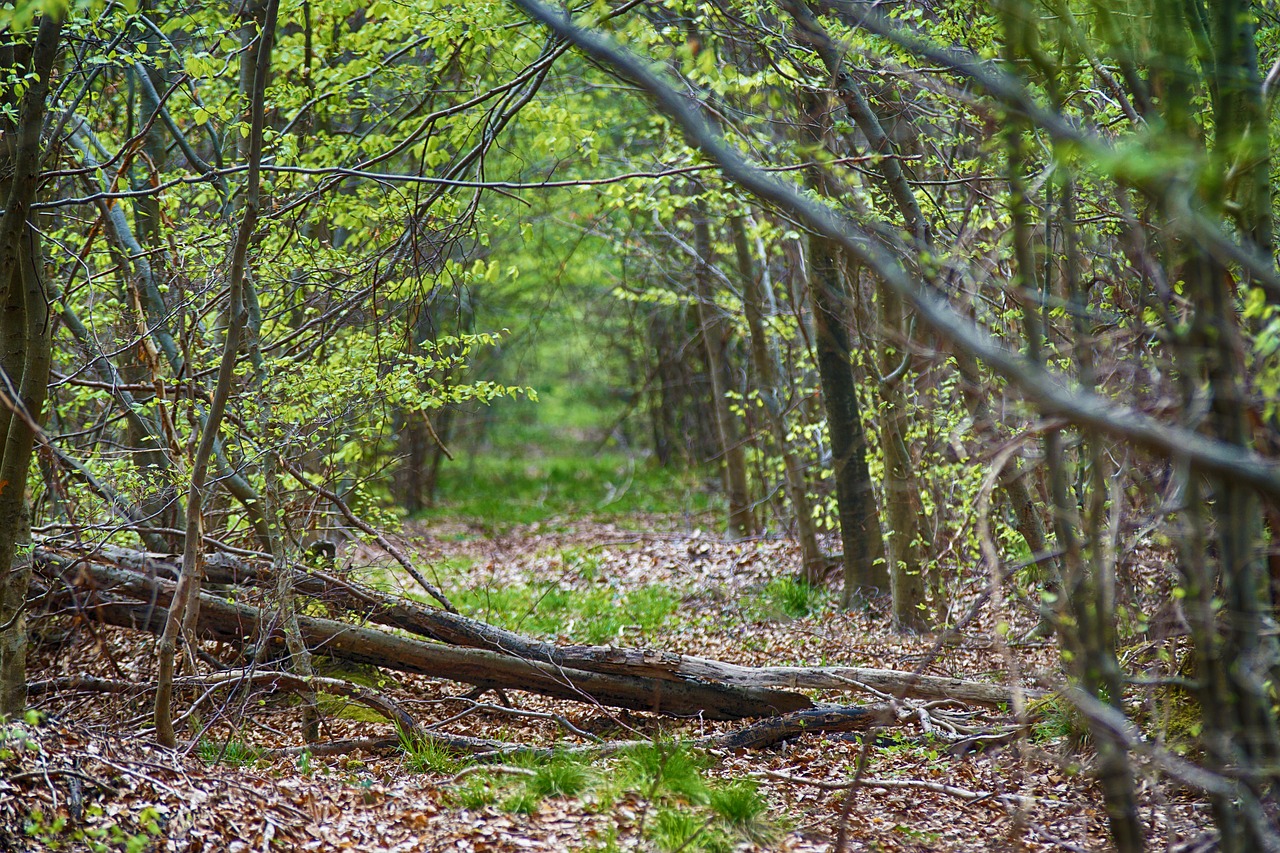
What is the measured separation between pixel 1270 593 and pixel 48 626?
6757mm

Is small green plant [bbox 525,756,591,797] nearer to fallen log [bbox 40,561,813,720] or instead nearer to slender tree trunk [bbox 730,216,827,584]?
fallen log [bbox 40,561,813,720]

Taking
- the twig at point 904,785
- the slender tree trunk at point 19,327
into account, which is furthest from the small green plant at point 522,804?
the slender tree trunk at point 19,327

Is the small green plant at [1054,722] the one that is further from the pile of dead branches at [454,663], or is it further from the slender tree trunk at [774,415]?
the slender tree trunk at [774,415]

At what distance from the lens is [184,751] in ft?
14.2

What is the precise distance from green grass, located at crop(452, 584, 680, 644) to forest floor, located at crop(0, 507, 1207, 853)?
143 cm

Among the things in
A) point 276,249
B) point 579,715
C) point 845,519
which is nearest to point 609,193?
point 276,249

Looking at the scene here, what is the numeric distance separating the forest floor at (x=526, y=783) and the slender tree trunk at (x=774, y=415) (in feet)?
8.18

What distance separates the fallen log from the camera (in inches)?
210

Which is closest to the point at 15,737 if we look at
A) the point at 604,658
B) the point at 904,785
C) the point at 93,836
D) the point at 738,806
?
the point at 93,836

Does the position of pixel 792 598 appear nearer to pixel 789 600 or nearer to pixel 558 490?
pixel 789 600

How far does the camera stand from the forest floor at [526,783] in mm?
3508

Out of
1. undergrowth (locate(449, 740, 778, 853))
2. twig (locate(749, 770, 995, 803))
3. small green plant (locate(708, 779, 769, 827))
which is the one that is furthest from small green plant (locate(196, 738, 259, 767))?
twig (locate(749, 770, 995, 803))

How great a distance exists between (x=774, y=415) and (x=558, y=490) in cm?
825

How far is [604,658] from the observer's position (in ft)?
17.8
